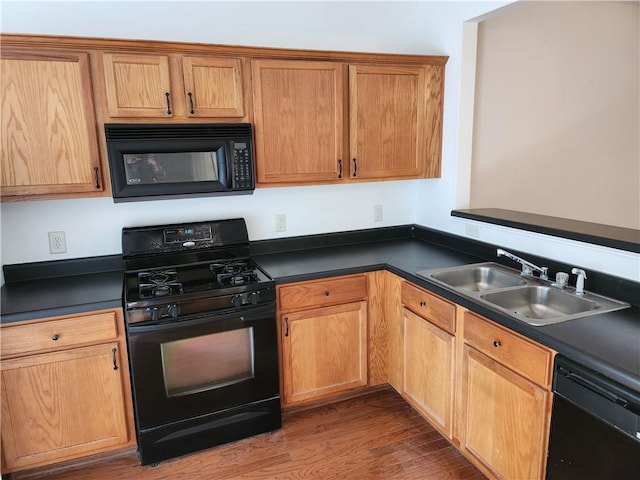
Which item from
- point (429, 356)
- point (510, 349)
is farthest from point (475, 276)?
point (510, 349)

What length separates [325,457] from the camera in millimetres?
2283

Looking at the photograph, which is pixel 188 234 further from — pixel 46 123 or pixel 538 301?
pixel 538 301

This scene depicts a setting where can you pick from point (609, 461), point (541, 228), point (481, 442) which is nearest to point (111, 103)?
point (541, 228)

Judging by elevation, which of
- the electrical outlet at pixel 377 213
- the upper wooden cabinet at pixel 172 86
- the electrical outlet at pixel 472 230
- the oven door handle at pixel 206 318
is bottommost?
the oven door handle at pixel 206 318

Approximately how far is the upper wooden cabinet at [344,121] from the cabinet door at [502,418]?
1.27m

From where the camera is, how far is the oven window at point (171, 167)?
2234mm

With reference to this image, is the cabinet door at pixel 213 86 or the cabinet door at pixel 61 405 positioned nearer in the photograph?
the cabinet door at pixel 61 405

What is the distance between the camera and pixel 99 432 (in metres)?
2.17

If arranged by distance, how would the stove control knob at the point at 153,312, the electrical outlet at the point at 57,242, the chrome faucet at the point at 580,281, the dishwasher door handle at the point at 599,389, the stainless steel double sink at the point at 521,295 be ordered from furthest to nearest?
the electrical outlet at the point at 57,242, the stove control knob at the point at 153,312, the chrome faucet at the point at 580,281, the stainless steel double sink at the point at 521,295, the dishwasher door handle at the point at 599,389

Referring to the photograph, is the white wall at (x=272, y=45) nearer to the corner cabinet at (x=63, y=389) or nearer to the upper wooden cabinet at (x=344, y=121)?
the upper wooden cabinet at (x=344, y=121)

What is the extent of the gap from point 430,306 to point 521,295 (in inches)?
16.6

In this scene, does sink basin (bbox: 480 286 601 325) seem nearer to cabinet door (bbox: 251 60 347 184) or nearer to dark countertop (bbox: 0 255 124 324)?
cabinet door (bbox: 251 60 347 184)

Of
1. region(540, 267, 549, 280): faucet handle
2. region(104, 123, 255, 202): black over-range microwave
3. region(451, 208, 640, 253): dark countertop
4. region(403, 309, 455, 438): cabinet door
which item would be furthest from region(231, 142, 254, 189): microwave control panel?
region(540, 267, 549, 280): faucet handle

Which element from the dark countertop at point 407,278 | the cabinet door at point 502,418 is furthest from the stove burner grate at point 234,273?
the cabinet door at point 502,418
